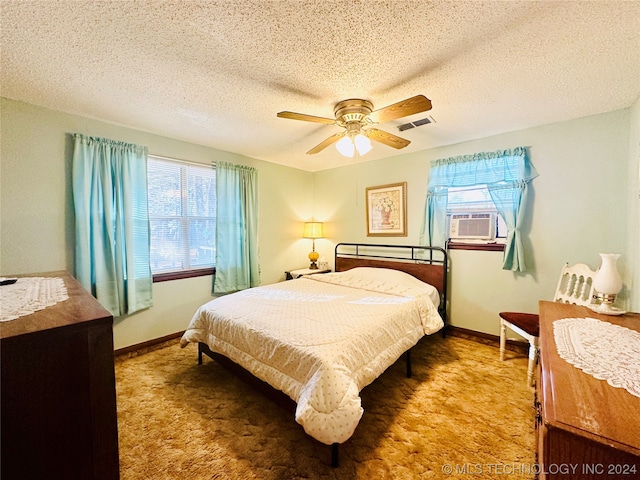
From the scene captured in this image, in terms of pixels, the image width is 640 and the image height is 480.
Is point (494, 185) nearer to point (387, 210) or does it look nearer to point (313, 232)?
point (387, 210)

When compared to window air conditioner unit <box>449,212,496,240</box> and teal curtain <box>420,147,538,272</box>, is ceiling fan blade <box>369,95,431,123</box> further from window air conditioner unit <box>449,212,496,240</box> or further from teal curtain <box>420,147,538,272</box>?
window air conditioner unit <box>449,212,496,240</box>

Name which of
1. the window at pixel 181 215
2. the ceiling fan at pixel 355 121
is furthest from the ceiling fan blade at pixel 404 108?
the window at pixel 181 215

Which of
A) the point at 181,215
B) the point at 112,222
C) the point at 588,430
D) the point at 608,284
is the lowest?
the point at 588,430

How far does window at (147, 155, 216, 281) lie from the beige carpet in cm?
127

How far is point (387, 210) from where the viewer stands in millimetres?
3852

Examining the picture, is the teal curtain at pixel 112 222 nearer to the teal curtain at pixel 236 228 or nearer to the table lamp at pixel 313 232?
the teal curtain at pixel 236 228

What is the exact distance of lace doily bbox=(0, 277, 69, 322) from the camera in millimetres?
979

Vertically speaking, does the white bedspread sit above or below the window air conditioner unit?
below

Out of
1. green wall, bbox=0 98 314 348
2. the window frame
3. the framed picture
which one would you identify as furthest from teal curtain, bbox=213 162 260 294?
the window frame

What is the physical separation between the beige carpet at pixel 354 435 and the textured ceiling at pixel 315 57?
233 cm

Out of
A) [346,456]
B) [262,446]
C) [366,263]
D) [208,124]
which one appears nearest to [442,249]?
[366,263]

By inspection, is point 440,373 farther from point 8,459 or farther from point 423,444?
point 8,459

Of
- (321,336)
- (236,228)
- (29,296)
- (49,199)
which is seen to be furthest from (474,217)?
(49,199)

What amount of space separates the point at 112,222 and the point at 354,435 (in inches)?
116
